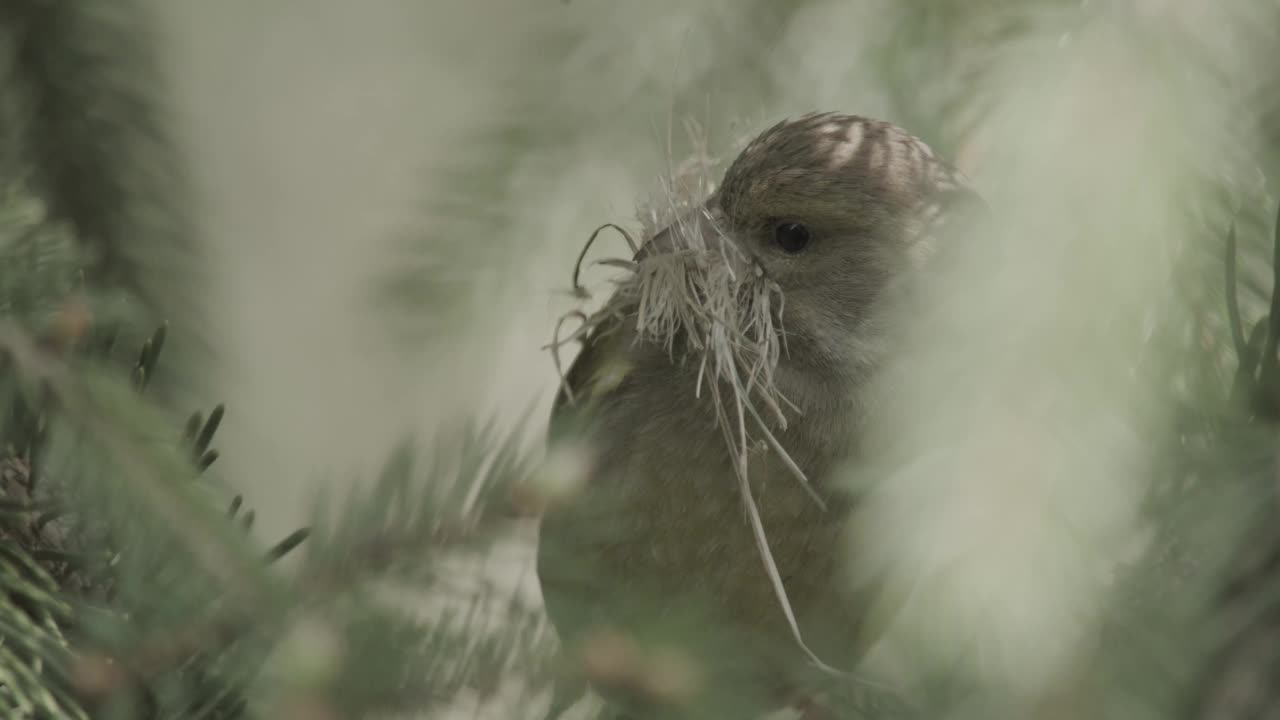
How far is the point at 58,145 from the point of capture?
1.11 metres

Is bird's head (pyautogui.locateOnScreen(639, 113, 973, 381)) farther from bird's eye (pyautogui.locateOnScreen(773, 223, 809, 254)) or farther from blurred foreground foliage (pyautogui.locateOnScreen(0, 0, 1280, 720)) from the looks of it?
blurred foreground foliage (pyautogui.locateOnScreen(0, 0, 1280, 720))

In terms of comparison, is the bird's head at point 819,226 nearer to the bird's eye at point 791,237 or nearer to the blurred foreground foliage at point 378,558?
the bird's eye at point 791,237

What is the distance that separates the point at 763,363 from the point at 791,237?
26 centimetres

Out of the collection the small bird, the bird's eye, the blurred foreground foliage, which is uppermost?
the bird's eye

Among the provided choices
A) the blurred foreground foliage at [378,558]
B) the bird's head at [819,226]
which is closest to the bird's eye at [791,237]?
the bird's head at [819,226]

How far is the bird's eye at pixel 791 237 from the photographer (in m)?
1.23

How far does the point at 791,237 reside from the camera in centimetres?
123

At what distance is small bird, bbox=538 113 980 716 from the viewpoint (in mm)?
1075

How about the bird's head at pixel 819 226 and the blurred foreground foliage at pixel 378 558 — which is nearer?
the blurred foreground foliage at pixel 378 558

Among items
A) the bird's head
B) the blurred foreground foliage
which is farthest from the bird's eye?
the blurred foreground foliage

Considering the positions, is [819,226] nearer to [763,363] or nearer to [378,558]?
[763,363]

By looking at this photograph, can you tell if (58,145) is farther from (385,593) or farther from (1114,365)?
(1114,365)

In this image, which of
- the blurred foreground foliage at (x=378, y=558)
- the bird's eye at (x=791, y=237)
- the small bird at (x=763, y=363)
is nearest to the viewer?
the blurred foreground foliage at (x=378, y=558)

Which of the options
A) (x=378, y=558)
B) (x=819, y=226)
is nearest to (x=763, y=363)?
(x=819, y=226)
